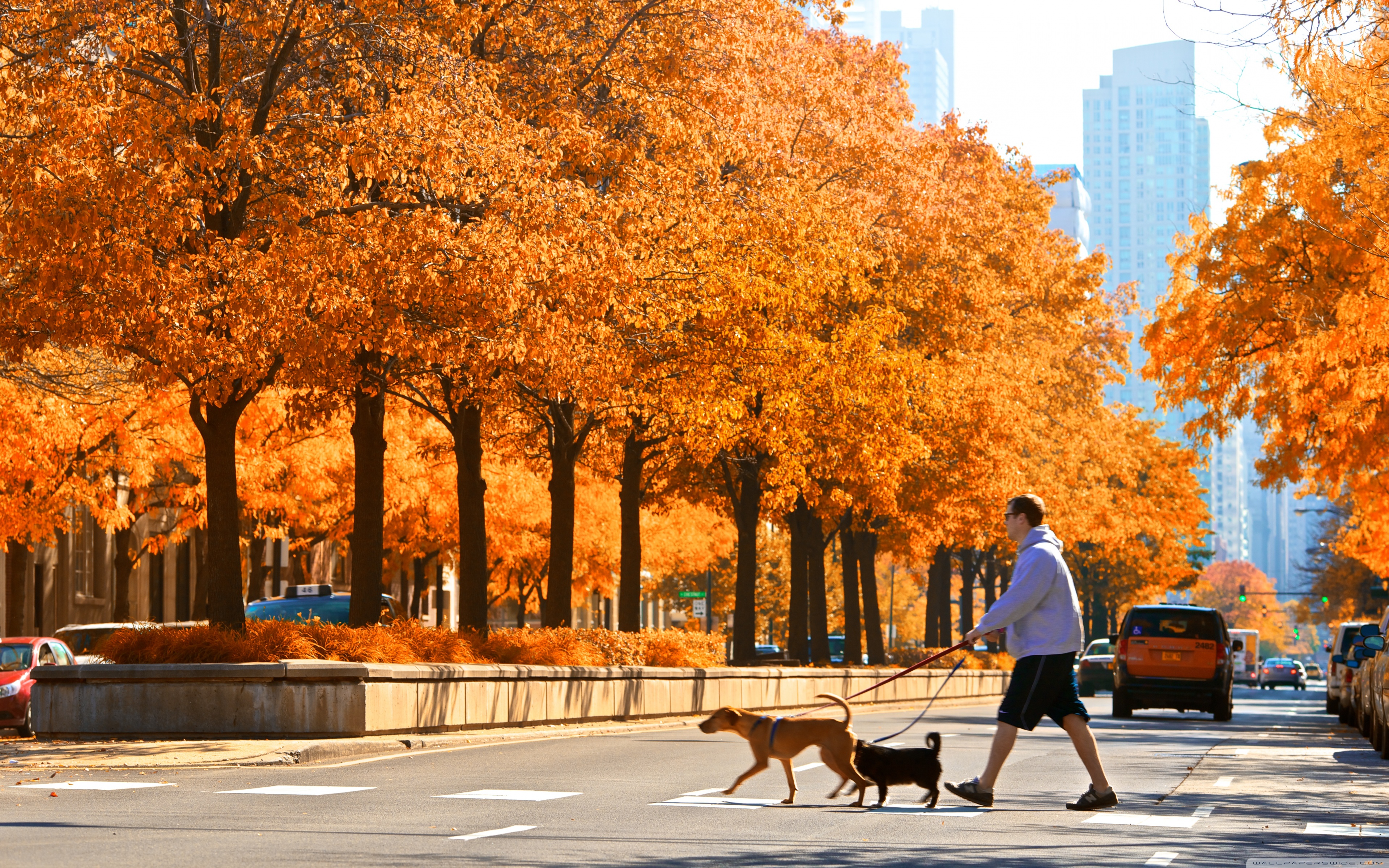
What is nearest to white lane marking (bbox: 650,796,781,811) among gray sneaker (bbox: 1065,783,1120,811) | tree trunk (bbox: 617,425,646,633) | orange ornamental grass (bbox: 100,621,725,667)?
gray sneaker (bbox: 1065,783,1120,811)

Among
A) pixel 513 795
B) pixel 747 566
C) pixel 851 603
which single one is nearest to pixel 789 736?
pixel 513 795

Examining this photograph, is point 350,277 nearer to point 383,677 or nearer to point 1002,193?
point 383,677

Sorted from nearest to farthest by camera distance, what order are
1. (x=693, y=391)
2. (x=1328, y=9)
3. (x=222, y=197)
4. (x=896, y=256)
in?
1. (x=1328, y=9)
2. (x=222, y=197)
3. (x=693, y=391)
4. (x=896, y=256)

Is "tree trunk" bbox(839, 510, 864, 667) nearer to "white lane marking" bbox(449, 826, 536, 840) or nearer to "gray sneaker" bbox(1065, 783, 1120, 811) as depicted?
"gray sneaker" bbox(1065, 783, 1120, 811)

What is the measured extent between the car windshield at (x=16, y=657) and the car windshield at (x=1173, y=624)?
1652 centimetres

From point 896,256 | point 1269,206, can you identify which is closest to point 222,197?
point 1269,206

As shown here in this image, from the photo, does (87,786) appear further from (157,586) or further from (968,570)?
(968,570)

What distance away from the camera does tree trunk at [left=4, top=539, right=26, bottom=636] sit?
35.5m

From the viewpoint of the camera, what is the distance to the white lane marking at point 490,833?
9.86m

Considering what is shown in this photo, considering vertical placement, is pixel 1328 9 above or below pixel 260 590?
above

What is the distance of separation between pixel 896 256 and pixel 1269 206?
8.75 m

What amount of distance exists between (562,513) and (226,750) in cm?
1135

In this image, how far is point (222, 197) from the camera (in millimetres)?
17578

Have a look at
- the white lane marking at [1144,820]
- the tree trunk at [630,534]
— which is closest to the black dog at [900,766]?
the white lane marking at [1144,820]
